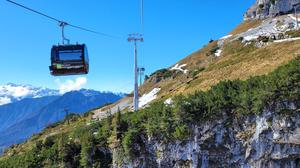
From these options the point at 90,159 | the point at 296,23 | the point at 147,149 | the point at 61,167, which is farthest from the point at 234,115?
the point at 296,23

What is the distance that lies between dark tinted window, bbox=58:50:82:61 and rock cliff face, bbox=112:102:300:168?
18654mm

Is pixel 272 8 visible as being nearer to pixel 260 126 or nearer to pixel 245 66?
pixel 245 66

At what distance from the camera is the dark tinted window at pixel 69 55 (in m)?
34.4

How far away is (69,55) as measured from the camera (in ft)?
113

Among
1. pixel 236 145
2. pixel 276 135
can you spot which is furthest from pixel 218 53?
pixel 276 135

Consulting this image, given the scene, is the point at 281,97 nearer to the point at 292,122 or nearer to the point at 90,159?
the point at 292,122

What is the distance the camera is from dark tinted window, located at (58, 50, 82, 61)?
34438 mm

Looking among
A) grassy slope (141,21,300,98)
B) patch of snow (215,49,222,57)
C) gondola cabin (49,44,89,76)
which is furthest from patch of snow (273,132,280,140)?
patch of snow (215,49,222,57)

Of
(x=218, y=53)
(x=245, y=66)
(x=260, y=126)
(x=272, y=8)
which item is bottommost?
(x=260, y=126)

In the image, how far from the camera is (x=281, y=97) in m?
42.9

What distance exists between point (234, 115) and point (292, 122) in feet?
21.0

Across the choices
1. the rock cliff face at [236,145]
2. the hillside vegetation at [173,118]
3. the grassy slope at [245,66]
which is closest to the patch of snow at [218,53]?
the grassy slope at [245,66]

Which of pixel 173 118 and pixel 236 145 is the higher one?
pixel 173 118

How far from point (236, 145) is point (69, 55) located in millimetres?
20776
